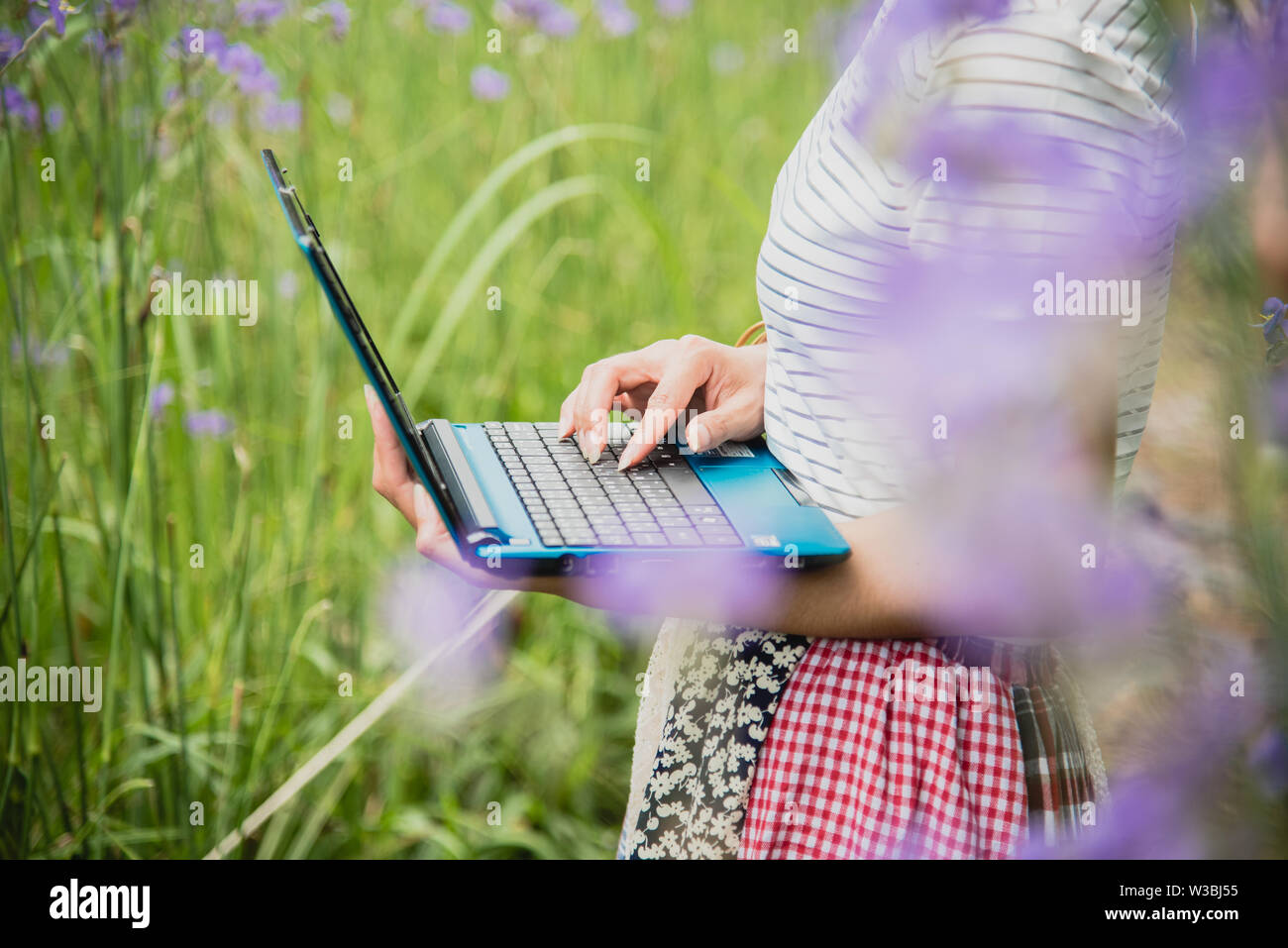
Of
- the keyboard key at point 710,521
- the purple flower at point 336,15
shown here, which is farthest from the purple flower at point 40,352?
the keyboard key at point 710,521

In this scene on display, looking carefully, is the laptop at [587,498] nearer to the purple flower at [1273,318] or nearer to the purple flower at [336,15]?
the purple flower at [1273,318]

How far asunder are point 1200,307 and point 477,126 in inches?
50.3

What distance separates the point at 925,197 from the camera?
0.49 meters

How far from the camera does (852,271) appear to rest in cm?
54

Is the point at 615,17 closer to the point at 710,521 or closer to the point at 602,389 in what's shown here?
the point at 602,389

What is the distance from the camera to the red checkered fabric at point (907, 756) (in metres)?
0.58

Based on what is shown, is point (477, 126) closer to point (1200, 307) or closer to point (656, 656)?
point (656, 656)

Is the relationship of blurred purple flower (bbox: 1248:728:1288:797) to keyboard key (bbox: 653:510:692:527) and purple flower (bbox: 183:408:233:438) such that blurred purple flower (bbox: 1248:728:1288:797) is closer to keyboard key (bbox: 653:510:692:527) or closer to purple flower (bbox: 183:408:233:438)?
keyboard key (bbox: 653:510:692:527)

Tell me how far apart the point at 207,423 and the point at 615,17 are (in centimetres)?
73

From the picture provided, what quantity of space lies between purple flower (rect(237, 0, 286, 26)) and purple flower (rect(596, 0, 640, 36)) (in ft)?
1.74

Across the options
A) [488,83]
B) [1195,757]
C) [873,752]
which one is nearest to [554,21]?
[488,83]

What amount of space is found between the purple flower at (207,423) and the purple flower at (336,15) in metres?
0.41

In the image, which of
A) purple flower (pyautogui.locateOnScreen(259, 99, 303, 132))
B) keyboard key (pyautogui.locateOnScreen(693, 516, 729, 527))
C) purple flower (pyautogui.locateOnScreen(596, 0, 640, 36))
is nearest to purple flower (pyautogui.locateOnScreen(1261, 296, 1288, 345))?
keyboard key (pyautogui.locateOnScreen(693, 516, 729, 527))
